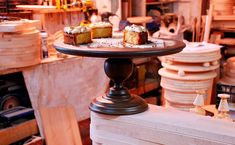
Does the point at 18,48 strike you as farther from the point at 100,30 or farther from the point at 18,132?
the point at 100,30

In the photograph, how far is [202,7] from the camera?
441 cm

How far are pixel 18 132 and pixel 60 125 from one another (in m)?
0.40

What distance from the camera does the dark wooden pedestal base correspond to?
1.19 metres

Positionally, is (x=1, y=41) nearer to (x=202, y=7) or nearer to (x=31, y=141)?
(x=31, y=141)

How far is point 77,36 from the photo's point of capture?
1221 mm

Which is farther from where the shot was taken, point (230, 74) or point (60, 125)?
point (230, 74)

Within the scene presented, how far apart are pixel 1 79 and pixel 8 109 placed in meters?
0.24

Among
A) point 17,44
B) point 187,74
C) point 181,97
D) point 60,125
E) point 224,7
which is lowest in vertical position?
point 60,125

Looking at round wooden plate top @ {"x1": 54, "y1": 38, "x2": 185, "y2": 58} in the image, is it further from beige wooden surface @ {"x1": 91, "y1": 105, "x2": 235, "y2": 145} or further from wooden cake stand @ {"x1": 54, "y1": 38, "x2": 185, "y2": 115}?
beige wooden surface @ {"x1": 91, "y1": 105, "x2": 235, "y2": 145}

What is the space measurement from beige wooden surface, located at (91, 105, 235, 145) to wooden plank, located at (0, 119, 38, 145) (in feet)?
4.59

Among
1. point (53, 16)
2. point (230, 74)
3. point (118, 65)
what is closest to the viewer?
point (118, 65)

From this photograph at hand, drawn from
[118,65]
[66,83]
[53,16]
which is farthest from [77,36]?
[53,16]

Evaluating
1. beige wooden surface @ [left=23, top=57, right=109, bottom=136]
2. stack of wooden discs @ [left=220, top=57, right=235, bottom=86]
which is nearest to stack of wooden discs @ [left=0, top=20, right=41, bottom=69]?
beige wooden surface @ [left=23, top=57, right=109, bottom=136]

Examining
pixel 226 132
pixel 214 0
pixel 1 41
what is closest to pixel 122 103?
pixel 226 132
